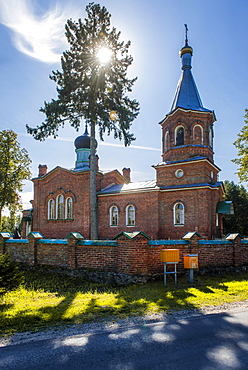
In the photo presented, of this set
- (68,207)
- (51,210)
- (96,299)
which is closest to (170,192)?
(68,207)

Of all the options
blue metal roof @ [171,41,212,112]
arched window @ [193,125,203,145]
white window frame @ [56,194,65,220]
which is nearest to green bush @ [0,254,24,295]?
arched window @ [193,125,203,145]

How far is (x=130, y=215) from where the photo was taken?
1958cm

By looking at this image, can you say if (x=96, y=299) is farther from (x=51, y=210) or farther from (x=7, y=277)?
(x=51, y=210)

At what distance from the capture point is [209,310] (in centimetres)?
589

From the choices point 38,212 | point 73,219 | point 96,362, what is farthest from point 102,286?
point 38,212

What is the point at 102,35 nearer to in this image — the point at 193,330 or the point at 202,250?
the point at 202,250

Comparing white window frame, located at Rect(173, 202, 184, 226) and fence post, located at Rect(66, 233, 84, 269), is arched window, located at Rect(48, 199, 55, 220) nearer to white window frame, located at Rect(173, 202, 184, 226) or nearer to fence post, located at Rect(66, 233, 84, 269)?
white window frame, located at Rect(173, 202, 184, 226)

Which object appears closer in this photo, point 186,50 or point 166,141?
point 166,141

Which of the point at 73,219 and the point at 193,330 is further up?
the point at 73,219

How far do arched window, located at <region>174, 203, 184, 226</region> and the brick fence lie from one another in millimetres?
6283

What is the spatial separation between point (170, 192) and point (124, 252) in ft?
33.3

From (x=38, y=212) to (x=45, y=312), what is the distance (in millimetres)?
18873

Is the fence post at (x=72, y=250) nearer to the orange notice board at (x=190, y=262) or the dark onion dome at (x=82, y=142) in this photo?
the orange notice board at (x=190, y=262)

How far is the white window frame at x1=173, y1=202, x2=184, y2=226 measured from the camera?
691 inches
